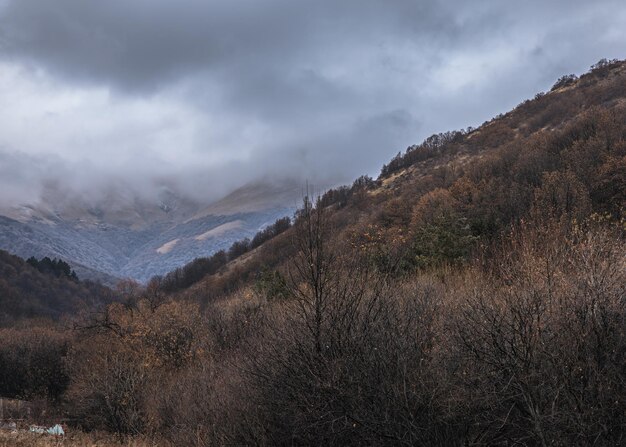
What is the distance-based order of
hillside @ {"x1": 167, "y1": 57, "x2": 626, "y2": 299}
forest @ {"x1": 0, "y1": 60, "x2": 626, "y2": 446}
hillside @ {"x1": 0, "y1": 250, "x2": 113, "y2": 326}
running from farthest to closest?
1. hillside @ {"x1": 0, "y1": 250, "x2": 113, "y2": 326}
2. hillside @ {"x1": 167, "y1": 57, "x2": 626, "y2": 299}
3. forest @ {"x1": 0, "y1": 60, "x2": 626, "y2": 446}

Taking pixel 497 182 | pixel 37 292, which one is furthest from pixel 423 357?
pixel 37 292

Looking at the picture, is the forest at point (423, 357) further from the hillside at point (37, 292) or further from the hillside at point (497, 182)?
the hillside at point (37, 292)

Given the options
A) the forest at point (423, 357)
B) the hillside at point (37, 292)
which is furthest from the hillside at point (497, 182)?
the hillside at point (37, 292)

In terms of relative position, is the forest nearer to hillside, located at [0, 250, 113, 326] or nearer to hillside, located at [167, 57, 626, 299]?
hillside, located at [167, 57, 626, 299]

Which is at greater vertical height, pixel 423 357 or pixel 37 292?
pixel 37 292

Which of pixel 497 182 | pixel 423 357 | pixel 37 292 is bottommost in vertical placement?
pixel 423 357

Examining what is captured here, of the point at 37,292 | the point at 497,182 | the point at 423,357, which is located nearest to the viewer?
the point at 423,357

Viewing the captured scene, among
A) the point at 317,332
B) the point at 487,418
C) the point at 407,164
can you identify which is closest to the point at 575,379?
the point at 487,418

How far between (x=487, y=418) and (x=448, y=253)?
16.9 metres

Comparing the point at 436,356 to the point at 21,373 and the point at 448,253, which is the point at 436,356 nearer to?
the point at 448,253

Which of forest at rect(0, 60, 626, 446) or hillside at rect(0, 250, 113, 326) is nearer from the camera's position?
forest at rect(0, 60, 626, 446)

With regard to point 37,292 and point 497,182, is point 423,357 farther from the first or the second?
point 37,292

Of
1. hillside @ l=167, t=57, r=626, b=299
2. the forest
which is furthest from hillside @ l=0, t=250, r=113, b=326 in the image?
the forest

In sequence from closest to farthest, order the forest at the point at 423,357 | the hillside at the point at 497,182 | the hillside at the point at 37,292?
the forest at the point at 423,357
the hillside at the point at 497,182
the hillside at the point at 37,292
